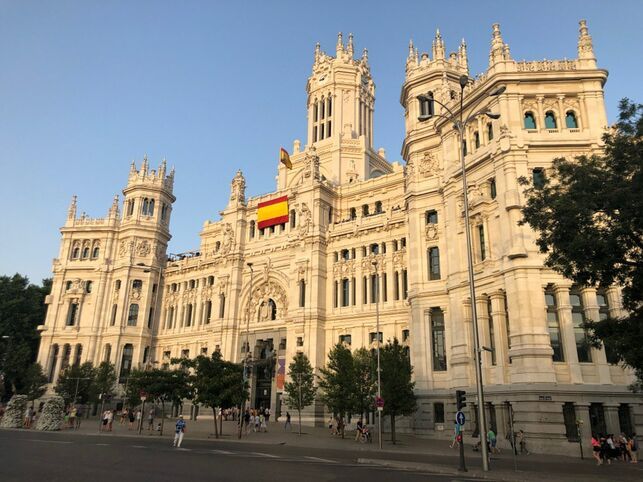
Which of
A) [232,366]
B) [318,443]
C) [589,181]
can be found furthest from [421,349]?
[589,181]

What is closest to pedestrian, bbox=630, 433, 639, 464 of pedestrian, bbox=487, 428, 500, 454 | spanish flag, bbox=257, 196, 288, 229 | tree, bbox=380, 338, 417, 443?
pedestrian, bbox=487, 428, 500, 454

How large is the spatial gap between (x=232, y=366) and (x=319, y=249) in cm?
2085

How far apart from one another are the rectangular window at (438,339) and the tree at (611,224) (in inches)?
772

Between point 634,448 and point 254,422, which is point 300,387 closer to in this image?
point 254,422

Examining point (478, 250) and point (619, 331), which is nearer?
point (619, 331)

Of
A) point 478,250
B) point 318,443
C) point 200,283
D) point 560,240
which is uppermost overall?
point 200,283

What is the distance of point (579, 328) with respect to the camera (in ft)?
105

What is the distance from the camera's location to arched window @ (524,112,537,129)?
3695cm

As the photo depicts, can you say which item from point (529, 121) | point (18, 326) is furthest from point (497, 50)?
point (18, 326)

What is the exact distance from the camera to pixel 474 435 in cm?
3347

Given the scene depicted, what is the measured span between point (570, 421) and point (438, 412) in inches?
433

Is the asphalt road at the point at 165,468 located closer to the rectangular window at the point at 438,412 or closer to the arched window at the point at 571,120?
the rectangular window at the point at 438,412

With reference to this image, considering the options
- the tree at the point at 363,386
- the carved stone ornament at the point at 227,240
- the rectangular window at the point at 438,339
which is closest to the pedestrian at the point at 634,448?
the rectangular window at the point at 438,339

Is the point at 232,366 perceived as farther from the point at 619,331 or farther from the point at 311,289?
the point at 619,331
